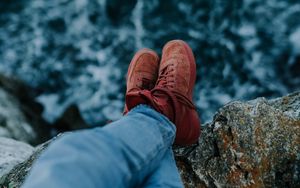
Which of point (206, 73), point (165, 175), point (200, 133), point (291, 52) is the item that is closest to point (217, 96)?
point (206, 73)

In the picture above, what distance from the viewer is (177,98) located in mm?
3459

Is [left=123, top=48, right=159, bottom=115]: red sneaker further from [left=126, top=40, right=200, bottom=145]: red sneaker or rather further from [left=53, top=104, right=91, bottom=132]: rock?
[left=53, top=104, right=91, bottom=132]: rock

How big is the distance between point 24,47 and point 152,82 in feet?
12.9

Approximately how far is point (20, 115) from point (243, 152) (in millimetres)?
3562

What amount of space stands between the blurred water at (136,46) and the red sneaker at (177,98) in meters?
2.42

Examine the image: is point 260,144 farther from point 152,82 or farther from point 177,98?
point 152,82

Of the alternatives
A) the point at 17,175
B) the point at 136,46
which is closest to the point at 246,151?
the point at 17,175

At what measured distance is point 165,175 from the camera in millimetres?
2689

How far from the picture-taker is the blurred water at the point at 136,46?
6.48 meters

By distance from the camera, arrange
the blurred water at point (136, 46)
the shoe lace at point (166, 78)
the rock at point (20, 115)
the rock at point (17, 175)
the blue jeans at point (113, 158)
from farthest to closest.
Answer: the blurred water at point (136, 46) < the rock at point (20, 115) < the shoe lace at point (166, 78) < the rock at point (17, 175) < the blue jeans at point (113, 158)

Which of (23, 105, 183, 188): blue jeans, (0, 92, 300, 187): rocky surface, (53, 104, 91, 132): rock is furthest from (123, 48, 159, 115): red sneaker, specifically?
(53, 104, 91, 132): rock

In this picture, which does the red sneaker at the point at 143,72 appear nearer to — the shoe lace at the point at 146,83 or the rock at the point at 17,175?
the shoe lace at the point at 146,83

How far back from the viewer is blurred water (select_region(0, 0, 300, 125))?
6.48 m

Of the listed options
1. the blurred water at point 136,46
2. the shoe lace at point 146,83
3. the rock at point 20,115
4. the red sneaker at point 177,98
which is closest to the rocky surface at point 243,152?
the red sneaker at point 177,98
